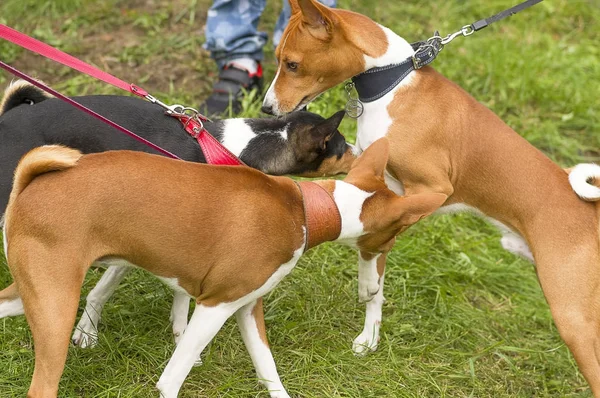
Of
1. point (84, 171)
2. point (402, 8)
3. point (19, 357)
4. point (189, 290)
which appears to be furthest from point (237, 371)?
point (402, 8)

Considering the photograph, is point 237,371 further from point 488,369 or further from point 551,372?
point 551,372

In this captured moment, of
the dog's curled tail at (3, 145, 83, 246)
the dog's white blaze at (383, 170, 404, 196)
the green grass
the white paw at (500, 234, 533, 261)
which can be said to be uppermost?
the dog's curled tail at (3, 145, 83, 246)

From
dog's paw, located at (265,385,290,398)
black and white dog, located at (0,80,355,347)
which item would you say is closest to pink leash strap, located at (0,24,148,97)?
black and white dog, located at (0,80,355,347)

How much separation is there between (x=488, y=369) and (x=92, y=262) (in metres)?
2.31

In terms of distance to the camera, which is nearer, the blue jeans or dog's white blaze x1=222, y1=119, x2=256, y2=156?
dog's white blaze x1=222, y1=119, x2=256, y2=156

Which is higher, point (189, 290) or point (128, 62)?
point (189, 290)

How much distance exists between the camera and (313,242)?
3768 mm

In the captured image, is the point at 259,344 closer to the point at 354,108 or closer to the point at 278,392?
the point at 278,392

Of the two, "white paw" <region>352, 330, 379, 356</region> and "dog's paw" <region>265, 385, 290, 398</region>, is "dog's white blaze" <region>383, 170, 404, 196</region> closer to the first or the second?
"white paw" <region>352, 330, 379, 356</region>

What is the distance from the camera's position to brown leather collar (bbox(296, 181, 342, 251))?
3713 mm

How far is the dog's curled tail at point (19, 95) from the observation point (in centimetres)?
436

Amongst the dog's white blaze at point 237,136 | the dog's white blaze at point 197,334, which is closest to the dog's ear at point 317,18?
the dog's white blaze at point 237,136

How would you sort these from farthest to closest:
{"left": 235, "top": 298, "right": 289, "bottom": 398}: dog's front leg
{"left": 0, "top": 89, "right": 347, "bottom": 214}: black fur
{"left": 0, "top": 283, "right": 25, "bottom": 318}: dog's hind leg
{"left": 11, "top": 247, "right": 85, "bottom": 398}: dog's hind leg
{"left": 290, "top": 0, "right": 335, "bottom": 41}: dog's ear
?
{"left": 290, "top": 0, "right": 335, "bottom": 41}: dog's ear, {"left": 0, "top": 89, "right": 347, "bottom": 214}: black fur, {"left": 235, "top": 298, "right": 289, "bottom": 398}: dog's front leg, {"left": 0, "top": 283, "right": 25, "bottom": 318}: dog's hind leg, {"left": 11, "top": 247, "right": 85, "bottom": 398}: dog's hind leg

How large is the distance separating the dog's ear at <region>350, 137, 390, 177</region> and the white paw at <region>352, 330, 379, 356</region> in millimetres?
1087
